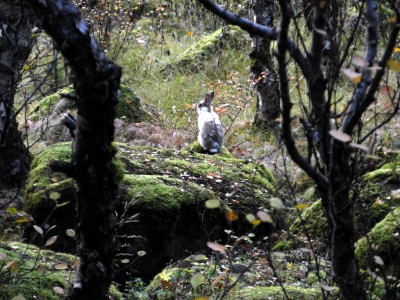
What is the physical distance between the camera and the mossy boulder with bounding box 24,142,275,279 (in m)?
5.51

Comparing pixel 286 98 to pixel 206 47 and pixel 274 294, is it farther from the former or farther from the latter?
pixel 206 47

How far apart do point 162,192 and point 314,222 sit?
1.62 m

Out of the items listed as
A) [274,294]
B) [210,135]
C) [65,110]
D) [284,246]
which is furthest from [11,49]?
[65,110]

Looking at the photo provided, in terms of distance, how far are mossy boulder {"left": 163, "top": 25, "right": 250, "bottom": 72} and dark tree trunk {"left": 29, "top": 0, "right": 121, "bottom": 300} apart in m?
10.8

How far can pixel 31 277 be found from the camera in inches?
143

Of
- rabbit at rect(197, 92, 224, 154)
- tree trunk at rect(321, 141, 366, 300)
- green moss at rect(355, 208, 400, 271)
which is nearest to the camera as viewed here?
tree trunk at rect(321, 141, 366, 300)

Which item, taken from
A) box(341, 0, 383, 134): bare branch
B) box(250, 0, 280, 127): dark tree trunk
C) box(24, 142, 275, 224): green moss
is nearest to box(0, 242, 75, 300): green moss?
Answer: box(24, 142, 275, 224): green moss

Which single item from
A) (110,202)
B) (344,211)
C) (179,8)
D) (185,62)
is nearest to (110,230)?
(110,202)

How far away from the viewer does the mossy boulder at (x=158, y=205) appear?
217 inches

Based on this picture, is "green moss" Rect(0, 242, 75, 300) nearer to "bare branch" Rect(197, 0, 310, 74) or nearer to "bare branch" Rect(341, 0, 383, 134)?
"bare branch" Rect(197, 0, 310, 74)

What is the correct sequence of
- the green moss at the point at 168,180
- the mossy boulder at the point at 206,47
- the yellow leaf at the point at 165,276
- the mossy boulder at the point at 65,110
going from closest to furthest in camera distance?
the yellow leaf at the point at 165,276, the green moss at the point at 168,180, the mossy boulder at the point at 65,110, the mossy boulder at the point at 206,47

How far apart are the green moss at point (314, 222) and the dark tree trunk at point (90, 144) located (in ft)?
11.0

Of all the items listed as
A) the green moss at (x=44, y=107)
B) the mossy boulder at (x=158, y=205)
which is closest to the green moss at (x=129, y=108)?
the green moss at (x=44, y=107)

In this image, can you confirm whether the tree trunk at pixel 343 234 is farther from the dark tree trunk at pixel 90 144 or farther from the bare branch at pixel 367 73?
the dark tree trunk at pixel 90 144
